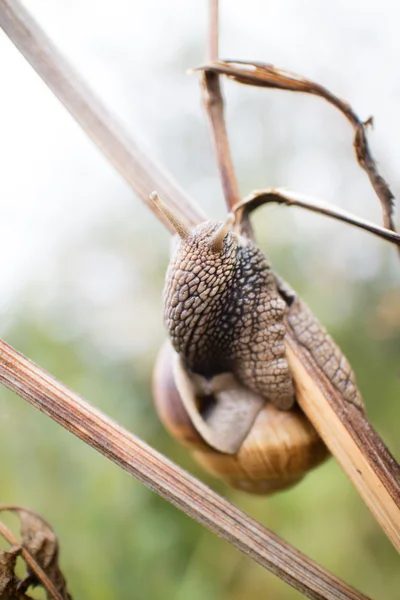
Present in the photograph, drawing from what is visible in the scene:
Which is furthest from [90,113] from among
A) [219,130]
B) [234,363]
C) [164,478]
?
[164,478]

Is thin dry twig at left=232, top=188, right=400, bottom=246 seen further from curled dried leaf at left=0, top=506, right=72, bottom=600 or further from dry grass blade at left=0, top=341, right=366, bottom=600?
curled dried leaf at left=0, top=506, right=72, bottom=600

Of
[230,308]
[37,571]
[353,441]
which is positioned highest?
[230,308]

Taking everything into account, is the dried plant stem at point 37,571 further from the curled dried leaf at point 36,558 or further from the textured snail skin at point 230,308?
the textured snail skin at point 230,308

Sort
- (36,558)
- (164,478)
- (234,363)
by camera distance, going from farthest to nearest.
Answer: (234,363)
(36,558)
(164,478)

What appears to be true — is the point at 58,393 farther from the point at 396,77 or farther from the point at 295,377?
the point at 396,77

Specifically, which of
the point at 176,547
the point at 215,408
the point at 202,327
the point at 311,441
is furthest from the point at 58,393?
the point at 176,547

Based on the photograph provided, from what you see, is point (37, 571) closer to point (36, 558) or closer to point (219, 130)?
point (36, 558)
